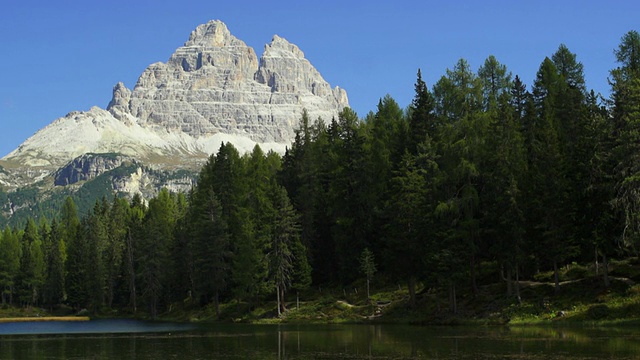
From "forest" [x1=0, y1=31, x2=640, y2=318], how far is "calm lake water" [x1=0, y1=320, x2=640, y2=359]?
11.2 meters

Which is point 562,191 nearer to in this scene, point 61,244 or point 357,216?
point 357,216

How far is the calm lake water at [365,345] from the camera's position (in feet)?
150

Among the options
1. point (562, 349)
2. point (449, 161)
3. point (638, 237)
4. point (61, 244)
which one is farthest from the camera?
point (61, 244)

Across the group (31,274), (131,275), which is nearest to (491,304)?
(131,275)

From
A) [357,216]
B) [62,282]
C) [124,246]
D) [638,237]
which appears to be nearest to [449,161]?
[357,216]

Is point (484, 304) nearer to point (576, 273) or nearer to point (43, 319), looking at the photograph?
point (576, 273)

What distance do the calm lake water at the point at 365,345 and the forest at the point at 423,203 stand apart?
11178 mm

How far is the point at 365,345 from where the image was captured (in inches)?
2138

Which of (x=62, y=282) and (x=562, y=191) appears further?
(x=62, y=282)

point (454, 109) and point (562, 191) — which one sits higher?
point (454, 109)

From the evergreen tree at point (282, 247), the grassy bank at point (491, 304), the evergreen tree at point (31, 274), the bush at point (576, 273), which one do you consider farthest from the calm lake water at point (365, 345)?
the evergreen tree at point (31, 274)

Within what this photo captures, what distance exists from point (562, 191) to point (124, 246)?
10078 centimetres

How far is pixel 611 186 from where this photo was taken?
66688 millimetres

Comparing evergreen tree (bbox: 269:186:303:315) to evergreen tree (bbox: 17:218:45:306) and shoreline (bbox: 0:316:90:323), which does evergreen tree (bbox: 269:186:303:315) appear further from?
evergreen tree (bbox: 17:218:45:306)
